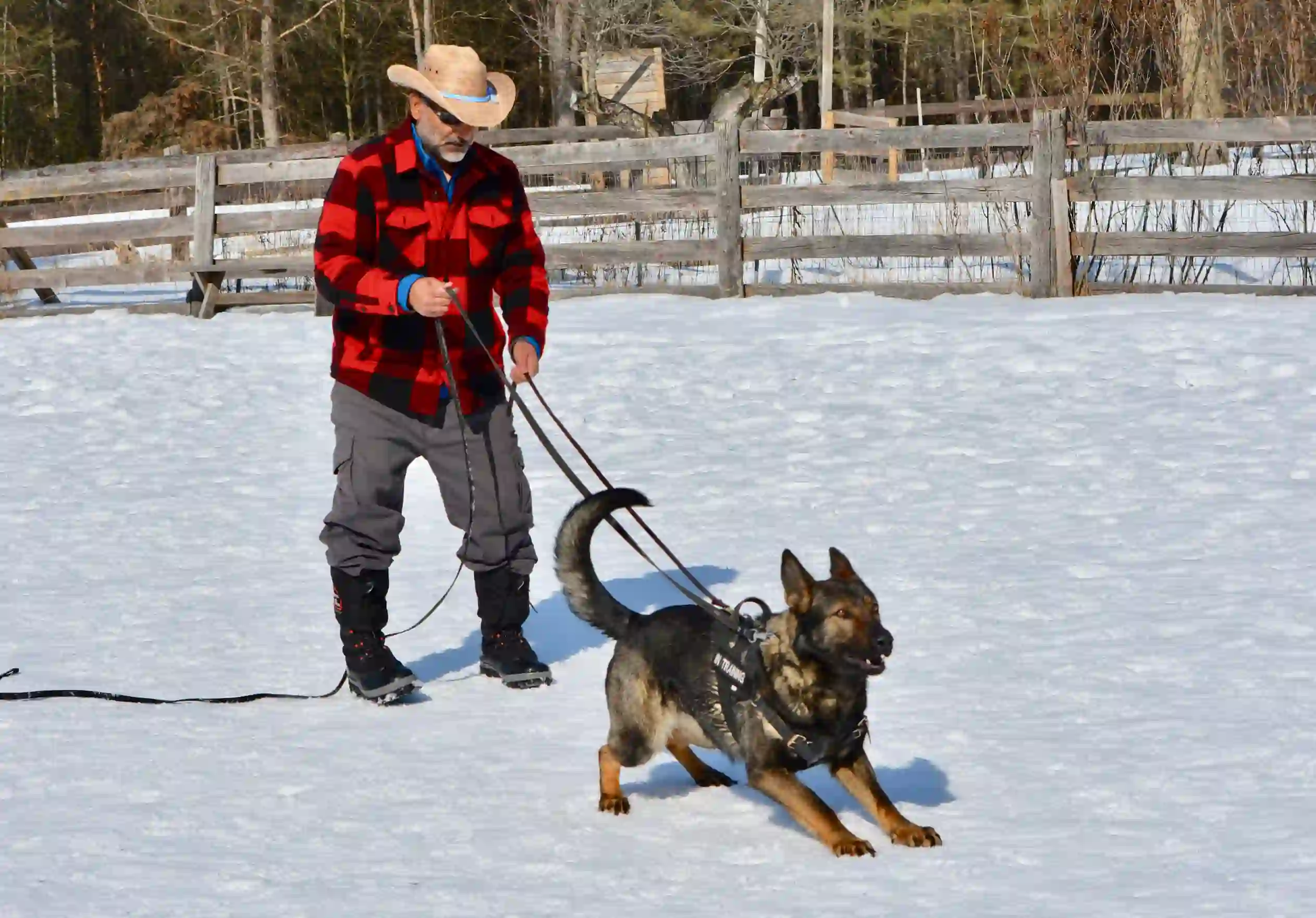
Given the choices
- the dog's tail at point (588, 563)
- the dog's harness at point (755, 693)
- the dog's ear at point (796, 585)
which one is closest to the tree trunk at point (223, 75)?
the dog's tail at point (588, 563)

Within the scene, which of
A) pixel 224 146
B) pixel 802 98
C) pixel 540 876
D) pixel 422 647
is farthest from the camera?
pixel 802 98

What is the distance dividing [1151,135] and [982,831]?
361 inches

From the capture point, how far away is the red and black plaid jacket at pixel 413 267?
183 inches

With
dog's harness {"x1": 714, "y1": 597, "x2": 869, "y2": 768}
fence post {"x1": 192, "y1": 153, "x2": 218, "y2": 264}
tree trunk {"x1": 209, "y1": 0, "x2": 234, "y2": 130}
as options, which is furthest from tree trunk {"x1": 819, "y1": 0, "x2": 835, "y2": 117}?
dog's harness {"x1": 714, "y1": 597, "x2": 869, "y2": 768}

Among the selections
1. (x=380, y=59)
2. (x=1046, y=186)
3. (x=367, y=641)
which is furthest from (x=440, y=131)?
(x=380, y=59)

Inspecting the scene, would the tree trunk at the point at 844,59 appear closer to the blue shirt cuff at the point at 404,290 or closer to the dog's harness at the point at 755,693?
the blue shirt cuff at the point at 404,290

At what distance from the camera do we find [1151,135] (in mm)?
11664

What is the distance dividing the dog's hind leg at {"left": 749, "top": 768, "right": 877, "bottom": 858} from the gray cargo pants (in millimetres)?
1655

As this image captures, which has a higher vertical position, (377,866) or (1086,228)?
(1086,228)

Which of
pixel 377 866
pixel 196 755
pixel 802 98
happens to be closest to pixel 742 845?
pixel 377 866

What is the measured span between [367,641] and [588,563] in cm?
102

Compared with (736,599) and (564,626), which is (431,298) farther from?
(736,599)

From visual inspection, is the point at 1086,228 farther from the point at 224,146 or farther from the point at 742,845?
the point at 224,146

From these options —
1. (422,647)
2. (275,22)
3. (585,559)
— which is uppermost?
(275,22)
